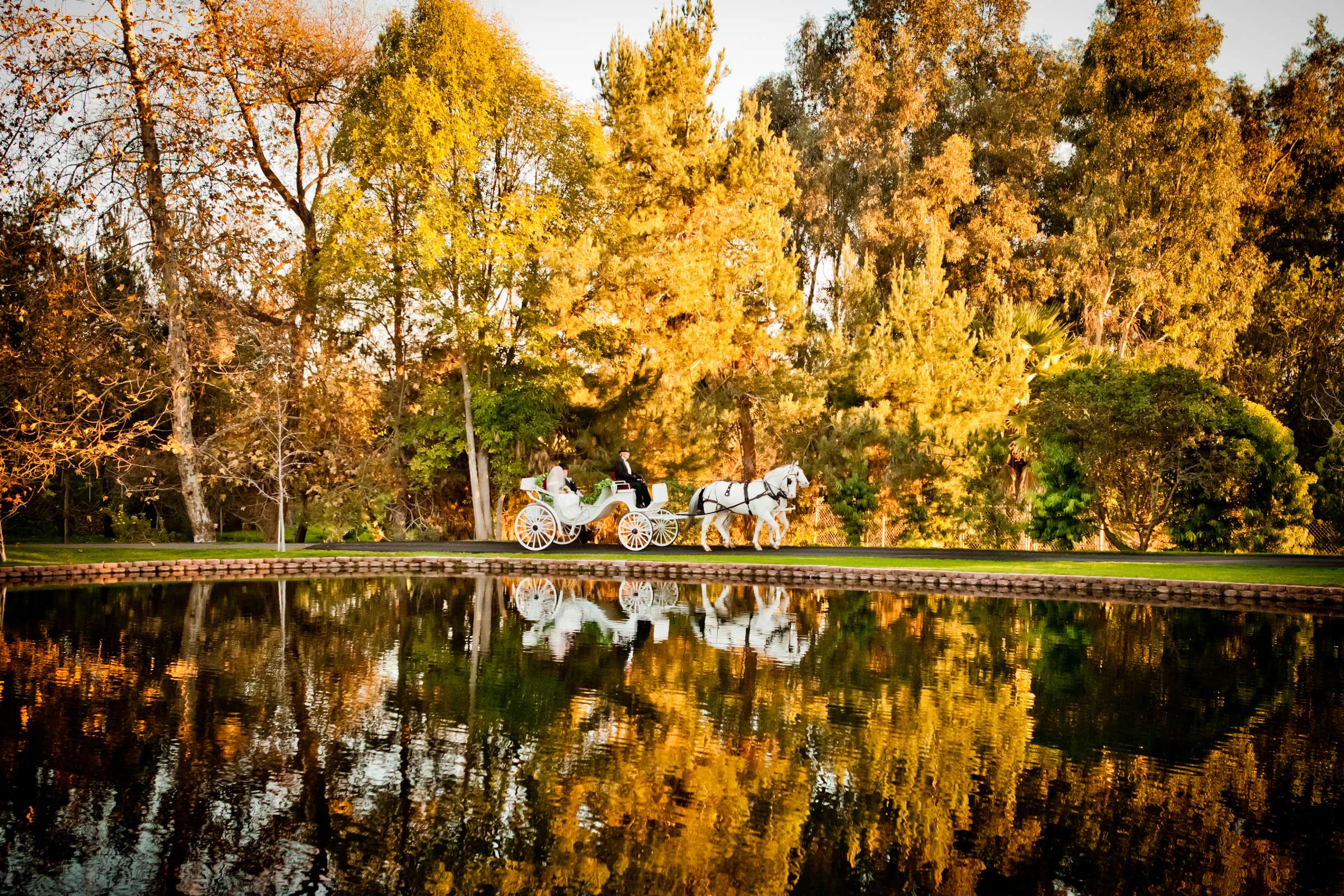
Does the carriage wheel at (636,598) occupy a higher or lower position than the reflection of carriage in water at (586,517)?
lower

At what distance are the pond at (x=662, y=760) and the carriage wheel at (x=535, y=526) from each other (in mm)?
9806

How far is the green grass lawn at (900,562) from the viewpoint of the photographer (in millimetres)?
17938

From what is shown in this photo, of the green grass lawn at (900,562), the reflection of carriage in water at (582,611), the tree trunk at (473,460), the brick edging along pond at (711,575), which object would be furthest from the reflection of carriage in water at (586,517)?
the tree trunk at (473,460)

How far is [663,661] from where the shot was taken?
10578 millimetres

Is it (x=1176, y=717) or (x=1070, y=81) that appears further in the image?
(x=1070, y=81)

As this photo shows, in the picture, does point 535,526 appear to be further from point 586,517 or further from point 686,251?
point 686,251

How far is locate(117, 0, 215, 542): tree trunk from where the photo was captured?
21.2 meters

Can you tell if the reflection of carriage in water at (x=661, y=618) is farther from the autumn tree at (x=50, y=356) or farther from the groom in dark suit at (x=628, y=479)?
the autumn tree at (x=50, y=356)

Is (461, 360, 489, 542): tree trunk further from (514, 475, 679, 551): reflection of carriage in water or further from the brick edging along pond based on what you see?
the brick edging along pond

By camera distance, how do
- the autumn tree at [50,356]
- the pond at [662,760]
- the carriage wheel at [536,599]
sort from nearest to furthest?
1. the pond at [662,760]
2. the carriage wheel at [536,599]
3. the autumn tree at [50,356]

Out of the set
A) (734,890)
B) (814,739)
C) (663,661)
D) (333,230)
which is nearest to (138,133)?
(333,230)

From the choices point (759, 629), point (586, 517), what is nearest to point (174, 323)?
point (586, 517)

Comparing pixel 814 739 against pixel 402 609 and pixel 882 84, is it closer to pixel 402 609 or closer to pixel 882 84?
pixel 402 609

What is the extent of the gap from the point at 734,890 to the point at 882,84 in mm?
32233
